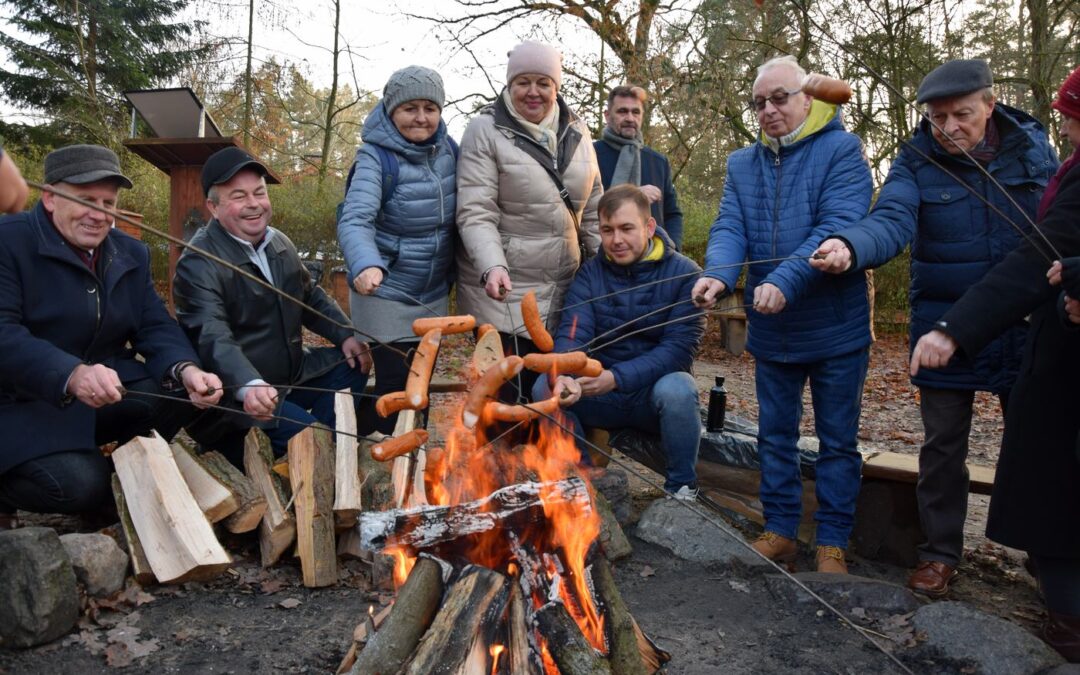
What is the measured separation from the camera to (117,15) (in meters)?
19.0

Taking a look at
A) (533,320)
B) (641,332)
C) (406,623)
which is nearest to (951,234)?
(641,332)

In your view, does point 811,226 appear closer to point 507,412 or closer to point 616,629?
point 507,412

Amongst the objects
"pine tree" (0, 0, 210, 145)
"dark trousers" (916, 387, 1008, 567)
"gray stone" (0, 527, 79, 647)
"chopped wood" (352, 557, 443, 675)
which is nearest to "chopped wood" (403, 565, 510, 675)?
"chopped wood" (352, 557, 443, 675)

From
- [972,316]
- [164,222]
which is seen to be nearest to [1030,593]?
[972,316]

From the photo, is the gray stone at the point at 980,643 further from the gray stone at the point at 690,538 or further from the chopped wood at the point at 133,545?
the chopped wood at the point at 133,545

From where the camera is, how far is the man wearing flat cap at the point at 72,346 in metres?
3.26

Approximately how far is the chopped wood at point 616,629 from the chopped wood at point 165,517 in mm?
1546

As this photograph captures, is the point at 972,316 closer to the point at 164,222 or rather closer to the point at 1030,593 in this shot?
the point at 1030,593

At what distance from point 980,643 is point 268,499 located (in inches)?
114

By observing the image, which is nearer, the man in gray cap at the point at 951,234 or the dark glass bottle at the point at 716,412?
the man in gray cap at the point at 951,234

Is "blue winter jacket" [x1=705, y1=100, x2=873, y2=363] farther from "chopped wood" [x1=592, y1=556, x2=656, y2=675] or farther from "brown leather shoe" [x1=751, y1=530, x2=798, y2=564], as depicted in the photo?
"chopped wood" [x1=592, y1=556, x2=656, y2=675]

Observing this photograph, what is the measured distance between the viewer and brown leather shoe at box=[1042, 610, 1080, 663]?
2850 millimetres

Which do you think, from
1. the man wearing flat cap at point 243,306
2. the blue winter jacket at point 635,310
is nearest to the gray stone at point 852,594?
the blue winter jacket at point 635,310

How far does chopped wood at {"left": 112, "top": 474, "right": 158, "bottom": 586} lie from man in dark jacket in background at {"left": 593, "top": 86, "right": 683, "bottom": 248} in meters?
3.39
